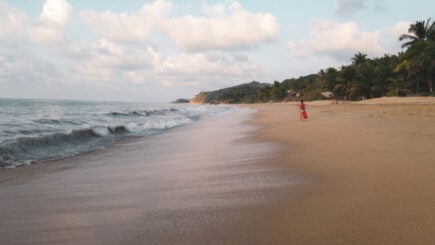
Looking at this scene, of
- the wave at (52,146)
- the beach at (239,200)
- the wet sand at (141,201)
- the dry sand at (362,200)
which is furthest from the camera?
the wave at (52,146)

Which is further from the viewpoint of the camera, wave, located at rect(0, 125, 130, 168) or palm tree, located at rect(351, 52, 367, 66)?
palm tree, located at rect(351, 52, 367, 66)

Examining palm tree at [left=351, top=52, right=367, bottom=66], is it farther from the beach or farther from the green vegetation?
the beach

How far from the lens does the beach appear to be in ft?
9.96

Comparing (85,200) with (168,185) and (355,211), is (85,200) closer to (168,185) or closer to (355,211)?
(168,185)

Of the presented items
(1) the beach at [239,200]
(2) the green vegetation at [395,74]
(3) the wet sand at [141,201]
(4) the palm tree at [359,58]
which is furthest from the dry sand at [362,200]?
(4) the palm tree at [359,58]

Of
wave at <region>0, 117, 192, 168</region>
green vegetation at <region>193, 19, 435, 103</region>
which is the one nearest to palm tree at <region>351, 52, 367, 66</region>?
green vegetation at <region>193, 19, 435, 103</region>

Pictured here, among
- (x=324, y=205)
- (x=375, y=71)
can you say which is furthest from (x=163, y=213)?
(x=375, y=71)

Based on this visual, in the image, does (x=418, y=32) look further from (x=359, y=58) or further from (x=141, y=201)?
(x=141, y=201)

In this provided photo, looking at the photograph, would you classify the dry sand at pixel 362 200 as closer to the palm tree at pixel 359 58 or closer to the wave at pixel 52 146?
the wave at pixel 52 146

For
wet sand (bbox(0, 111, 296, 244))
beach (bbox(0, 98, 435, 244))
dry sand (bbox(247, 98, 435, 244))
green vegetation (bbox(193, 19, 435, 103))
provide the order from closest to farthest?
dry sand (bbox(247, 98, 435, 244)) < beach (bbox(0, 98, 435, 244)) < wet sand (bbox(0, 111, 296, 244)) < green vegetation (bbox(193, 19, 435, 103))

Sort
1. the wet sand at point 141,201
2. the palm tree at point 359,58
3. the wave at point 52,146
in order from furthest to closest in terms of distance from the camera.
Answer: the palm tree at point 359,58, the wave at point 52,146, the wet sand at point 141,201

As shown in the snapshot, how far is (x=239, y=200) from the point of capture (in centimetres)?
413

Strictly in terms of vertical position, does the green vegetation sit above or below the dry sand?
above

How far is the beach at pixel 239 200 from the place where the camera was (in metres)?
3.04
